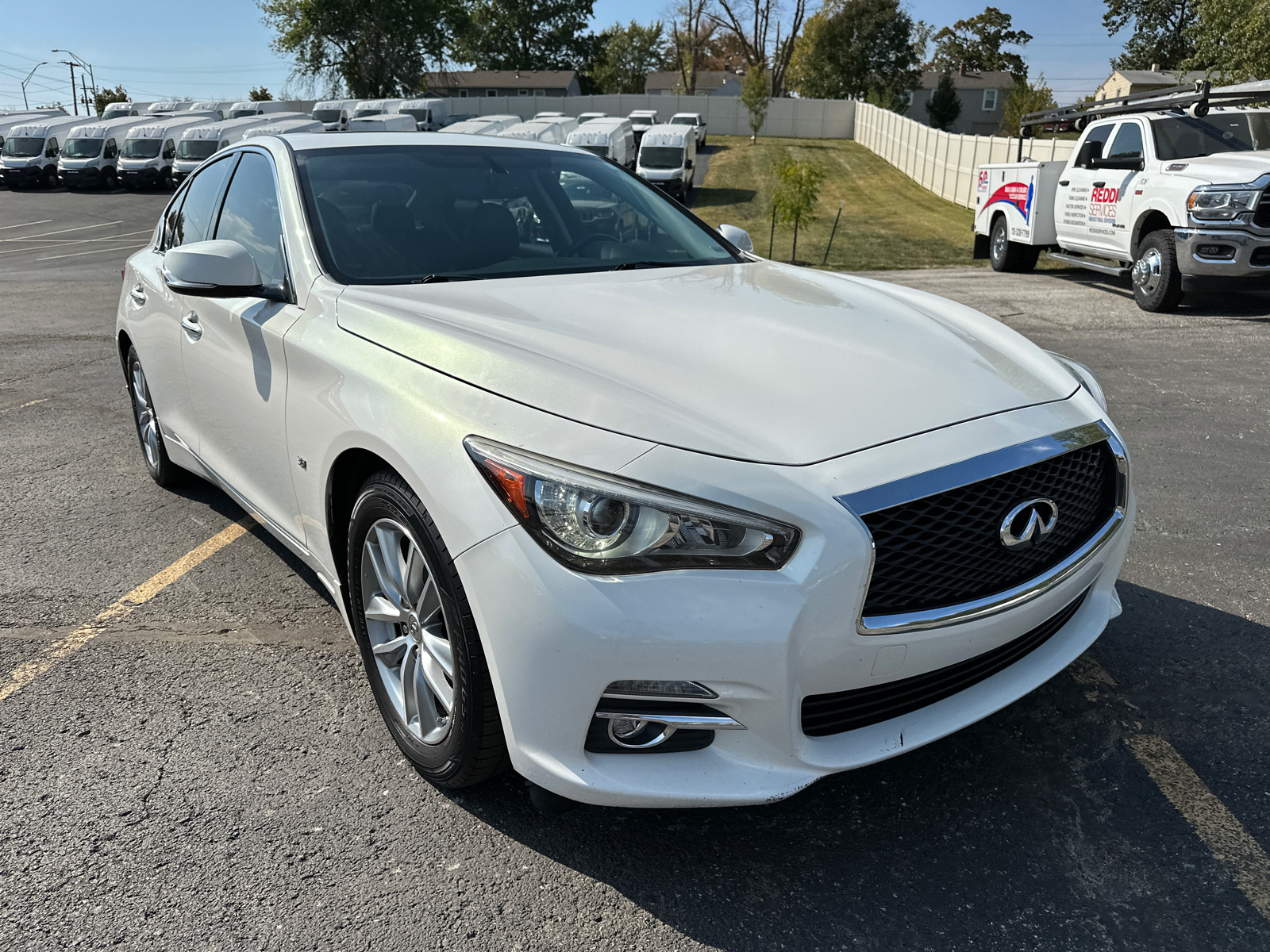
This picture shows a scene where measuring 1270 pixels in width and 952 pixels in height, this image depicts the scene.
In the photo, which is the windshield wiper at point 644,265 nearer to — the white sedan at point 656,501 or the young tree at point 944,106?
the white sedan at point 656,501

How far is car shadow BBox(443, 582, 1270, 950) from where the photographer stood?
7.09 ft

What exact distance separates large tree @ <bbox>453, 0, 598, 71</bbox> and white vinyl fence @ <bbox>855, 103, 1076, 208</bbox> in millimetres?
53872

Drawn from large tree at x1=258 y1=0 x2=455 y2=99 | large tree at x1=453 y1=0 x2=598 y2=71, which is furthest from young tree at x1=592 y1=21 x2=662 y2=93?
large tree at x1=258 y1=0 x2=455 y2=99

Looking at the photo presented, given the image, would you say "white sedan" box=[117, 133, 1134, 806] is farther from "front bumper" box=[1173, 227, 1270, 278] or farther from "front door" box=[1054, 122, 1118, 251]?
"front door" box=[1054, 122, 1118, 251]

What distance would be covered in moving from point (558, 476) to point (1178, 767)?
6.30ft

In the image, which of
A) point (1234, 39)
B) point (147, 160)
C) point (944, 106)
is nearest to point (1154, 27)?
point (944, 106)

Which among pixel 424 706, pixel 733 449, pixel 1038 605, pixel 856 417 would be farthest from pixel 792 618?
pixel 424 706

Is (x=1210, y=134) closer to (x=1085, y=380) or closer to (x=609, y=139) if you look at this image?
(x=1085, y=380)

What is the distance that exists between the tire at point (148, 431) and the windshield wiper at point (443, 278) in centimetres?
224

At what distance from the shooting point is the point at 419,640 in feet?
8.50

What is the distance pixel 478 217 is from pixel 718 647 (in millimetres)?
2116

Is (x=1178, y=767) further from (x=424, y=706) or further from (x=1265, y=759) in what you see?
(x=424, y=706)

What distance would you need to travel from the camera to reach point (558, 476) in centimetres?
208

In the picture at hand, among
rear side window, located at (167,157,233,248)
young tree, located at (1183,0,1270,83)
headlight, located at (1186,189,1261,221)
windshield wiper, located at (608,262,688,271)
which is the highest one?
young tree, located at (1183,0,1270,83)
